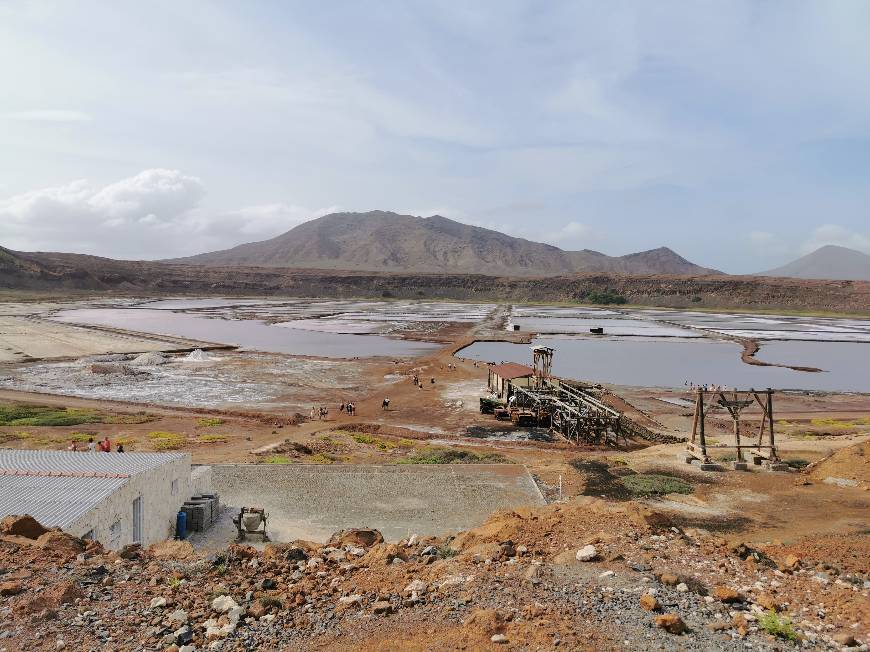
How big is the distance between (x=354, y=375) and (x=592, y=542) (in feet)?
121

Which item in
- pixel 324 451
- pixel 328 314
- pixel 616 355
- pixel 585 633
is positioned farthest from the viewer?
pixel 328 314

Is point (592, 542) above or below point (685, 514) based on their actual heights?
above

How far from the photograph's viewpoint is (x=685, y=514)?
15.7 metres

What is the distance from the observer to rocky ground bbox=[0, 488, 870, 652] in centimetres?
A: 650

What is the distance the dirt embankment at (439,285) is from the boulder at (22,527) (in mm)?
132317

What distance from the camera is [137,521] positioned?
1277 centimetres

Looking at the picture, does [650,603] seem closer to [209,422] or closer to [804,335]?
[209,422]

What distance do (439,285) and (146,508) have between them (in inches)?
5752

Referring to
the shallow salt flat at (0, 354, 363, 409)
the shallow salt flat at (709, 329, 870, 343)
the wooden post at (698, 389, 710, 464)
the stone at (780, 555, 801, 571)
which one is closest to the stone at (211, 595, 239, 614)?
the stone at (780, 555, 801, 571)

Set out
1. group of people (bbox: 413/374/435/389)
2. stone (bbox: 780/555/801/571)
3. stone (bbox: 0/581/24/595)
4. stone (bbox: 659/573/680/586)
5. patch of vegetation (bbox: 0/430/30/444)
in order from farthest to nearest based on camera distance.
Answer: group of people (bbox: 413/374/435/389) < patch of vegetation (bbox: 0/430/30/444) < stone (bbox: 780/555/801/571) < stone (bbox: 659/573/680/586) < stone (bbox: 0/581/24/595)

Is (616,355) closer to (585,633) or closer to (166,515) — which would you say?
(166,515)

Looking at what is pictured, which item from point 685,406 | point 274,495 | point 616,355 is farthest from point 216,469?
point 616,355

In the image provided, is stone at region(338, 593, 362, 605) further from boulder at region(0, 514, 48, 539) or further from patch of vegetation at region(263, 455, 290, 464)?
patch of vegetation at region(263, 455, 290, 464)

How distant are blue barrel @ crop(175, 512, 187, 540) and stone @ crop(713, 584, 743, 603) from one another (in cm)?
1187
